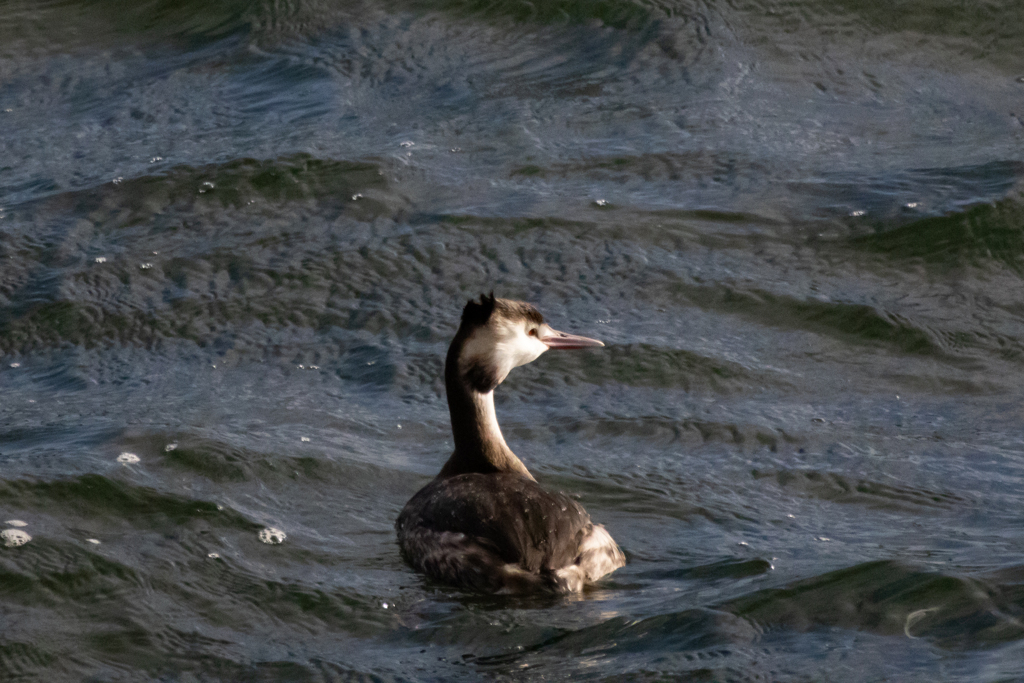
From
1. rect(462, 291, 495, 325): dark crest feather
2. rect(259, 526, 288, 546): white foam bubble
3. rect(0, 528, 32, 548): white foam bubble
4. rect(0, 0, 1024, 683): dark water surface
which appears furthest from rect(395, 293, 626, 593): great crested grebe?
rect(0, 528, 32, 548): white foam bubble

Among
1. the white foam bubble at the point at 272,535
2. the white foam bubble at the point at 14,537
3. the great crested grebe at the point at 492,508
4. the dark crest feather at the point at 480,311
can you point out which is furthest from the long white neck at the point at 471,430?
the white foam bubble at the point at 14,537

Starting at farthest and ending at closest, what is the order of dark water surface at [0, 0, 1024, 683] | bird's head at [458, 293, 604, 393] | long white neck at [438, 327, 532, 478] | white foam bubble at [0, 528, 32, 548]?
long white neck at [438, 327, 532, 478], bird's head at [458, 293, 604, 393], white foam bubble at [0, 528, 32, 548], dark water surface at [0, 0, 1024, 683]

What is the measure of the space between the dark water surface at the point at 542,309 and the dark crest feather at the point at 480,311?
1.00m

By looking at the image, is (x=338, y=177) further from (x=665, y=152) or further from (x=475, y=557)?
(x=475, y=557)

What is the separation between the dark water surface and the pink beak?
2.32 ft

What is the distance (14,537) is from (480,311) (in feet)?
7.52

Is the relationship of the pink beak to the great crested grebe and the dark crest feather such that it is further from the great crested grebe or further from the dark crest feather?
the dark crest feather

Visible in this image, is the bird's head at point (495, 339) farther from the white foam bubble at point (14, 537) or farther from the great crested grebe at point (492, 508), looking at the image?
the white foam bubble at point (14, 537)

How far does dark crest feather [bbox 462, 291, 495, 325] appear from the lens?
6.12m

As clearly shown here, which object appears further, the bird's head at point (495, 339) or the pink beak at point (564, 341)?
the pink beak at point (564, 341)

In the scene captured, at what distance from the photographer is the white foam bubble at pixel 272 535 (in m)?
6.09

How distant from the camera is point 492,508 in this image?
223 inches

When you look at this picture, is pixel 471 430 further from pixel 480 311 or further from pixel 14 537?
pixel 14 537

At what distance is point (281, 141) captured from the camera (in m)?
10.6
